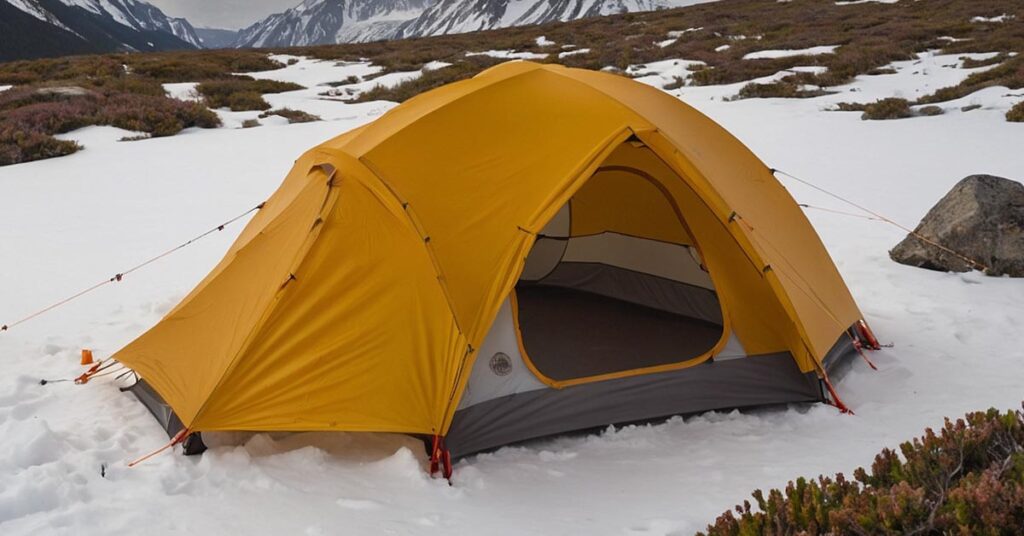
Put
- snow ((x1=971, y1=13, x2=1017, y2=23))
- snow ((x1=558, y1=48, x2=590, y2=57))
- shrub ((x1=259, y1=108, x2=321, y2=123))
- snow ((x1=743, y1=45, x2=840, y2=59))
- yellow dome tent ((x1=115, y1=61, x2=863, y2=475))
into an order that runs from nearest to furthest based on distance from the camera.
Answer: yellow dome tent ((x1=115, y1=61, x2=863, y2=475))
shrub ((x1=259, y1=108, x2=321, y2=123))
snow ((x1=743, y1=45, x2=840, y2=59))
snow ((x1=971, y1=13, x2=1017, y2=23))
snow ((x1=558, y1=48, x2=590, y2=57))

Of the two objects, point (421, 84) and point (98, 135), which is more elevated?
point (421, 84)

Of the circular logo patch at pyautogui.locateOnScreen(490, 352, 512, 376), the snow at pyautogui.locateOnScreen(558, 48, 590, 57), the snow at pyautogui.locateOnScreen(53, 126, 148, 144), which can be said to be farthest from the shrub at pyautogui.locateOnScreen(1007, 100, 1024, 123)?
the snow at pyautogui.locateOnScreen(53, 126, 148, 144)

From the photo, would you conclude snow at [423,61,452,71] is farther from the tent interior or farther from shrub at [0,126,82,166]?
the tent interior

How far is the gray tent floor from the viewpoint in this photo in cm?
553

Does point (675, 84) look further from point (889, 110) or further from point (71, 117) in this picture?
point (71, 117)

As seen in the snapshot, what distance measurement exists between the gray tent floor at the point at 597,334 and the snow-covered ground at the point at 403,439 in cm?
84

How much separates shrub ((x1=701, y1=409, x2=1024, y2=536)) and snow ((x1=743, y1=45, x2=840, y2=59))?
22525 mm

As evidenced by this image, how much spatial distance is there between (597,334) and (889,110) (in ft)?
38.4

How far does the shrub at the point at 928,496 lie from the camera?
2.40 metres

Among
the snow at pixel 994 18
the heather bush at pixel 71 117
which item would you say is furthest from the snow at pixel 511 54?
the snow at pixel 994 18

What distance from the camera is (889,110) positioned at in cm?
1462

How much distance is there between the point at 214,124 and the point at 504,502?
16.0 metres

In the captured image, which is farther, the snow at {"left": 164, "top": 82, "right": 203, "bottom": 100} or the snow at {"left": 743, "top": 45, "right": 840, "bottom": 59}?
the snow at {"left": 743, "top": 45, "right": 840, "bottom": 59}

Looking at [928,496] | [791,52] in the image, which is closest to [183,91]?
[791,52]
